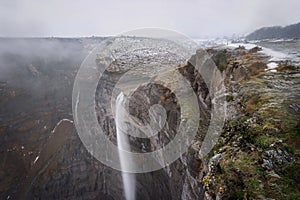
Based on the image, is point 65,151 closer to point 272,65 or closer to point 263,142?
point 272,65

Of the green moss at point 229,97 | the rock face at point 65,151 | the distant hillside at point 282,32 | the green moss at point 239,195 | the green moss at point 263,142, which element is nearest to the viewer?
the green moss at point 239,195

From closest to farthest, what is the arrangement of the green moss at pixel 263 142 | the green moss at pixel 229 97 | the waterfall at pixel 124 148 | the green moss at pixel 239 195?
the green moss at pixel 239 195
the green moss at pixel 263 142
the green moss at pixel 229 97
the waterfall at pixel 124 148

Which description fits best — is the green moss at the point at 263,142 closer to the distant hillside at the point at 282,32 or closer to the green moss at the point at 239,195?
the green moss at the point at 239,195

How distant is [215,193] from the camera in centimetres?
505

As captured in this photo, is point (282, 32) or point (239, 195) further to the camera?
point (282, 32)

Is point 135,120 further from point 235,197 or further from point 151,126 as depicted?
point 235,197

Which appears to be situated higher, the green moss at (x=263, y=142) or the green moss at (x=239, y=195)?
the green moss at (x=263, y=142)

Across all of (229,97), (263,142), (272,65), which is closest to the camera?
(263,142)

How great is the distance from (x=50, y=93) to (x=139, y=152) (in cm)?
5514

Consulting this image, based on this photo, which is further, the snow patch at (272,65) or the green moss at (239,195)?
the snow patch at (272,65)

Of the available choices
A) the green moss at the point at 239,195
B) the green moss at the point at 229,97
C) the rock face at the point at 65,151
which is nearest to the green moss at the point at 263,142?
the green moss at the point at 239,195

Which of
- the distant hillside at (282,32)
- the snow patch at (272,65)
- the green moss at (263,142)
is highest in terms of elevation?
the distant hillside at (282,32)

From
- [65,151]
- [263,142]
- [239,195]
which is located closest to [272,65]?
[263,142]

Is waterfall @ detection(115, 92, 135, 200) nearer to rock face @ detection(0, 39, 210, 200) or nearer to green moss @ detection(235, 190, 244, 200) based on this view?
rock face @ detection(0, 39, 210, 200)
